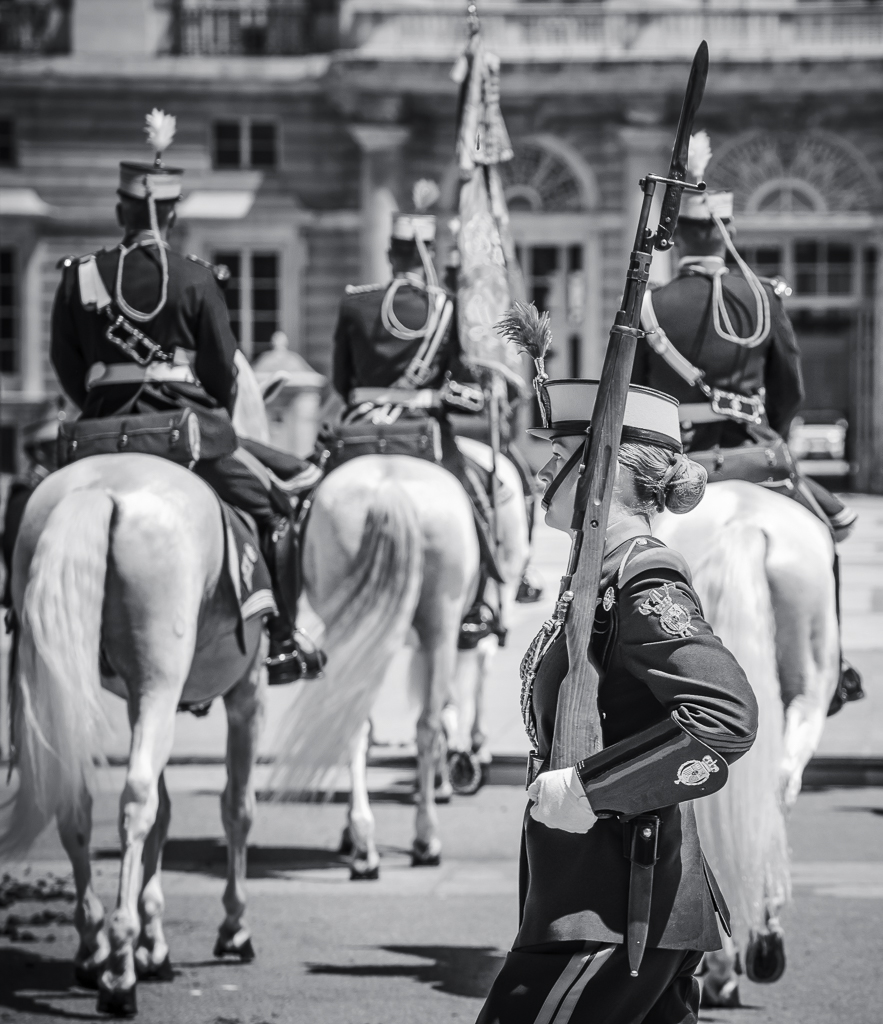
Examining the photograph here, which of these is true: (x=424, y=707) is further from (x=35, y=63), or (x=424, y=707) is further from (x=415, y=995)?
(x=35, y=63)

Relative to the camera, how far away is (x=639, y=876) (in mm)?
3219

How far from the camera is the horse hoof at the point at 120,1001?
17.7 ft

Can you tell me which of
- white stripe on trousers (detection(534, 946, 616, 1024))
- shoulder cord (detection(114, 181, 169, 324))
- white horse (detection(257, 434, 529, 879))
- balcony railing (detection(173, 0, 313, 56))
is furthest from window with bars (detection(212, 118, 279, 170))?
white stripe on trousers (detection(534, 946, 616, 1024))

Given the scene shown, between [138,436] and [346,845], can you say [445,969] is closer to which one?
[346,845]

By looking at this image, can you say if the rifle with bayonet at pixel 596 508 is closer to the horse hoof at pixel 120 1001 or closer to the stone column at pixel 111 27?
the horse hoof at pixel 120 1001

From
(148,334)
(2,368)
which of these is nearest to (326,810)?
(148,334)

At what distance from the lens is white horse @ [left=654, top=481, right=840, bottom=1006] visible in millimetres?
5371

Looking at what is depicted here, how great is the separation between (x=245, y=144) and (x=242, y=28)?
2.24m

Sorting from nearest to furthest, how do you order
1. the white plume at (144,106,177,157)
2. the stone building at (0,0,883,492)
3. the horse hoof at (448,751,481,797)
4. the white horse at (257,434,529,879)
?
the white plume at (144,106,177,157) < the white horse at (257,434,529,879) < the horse hoof at (448,751,481,797) < the stone building at (0,0,883,492)

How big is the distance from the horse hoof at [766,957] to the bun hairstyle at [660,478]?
2513 mm

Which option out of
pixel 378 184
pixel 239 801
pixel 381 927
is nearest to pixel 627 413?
pixel 239 801

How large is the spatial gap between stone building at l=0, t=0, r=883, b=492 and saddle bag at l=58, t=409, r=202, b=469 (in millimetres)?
23582

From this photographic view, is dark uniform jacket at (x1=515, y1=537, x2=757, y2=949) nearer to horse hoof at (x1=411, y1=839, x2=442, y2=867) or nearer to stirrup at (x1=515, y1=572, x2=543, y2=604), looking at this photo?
horse hoof at (x1=411, y1=839, x2=442, y2=867)

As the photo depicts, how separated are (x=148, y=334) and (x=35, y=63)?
26139 millimetres
